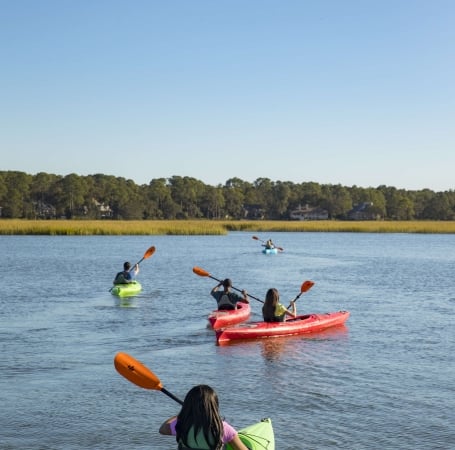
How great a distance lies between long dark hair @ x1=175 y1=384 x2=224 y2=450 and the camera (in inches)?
183

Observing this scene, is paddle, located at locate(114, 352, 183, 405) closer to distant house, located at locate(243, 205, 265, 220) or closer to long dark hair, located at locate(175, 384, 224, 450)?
long dark hair, located at locate(175, 384, 224, 450)

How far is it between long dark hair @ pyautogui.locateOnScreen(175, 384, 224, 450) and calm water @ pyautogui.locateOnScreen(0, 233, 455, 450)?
322cm

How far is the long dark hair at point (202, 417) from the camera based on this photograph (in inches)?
183

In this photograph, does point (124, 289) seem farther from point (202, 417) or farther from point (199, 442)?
point (202, 417)

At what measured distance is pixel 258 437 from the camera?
6.64 metres

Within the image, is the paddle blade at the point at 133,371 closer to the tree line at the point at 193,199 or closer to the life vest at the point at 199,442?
the life vest at the point at 199,442

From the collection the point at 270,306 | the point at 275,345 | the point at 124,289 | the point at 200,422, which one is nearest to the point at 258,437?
the point at 200,422

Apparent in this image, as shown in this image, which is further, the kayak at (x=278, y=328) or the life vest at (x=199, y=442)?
the kayak at (x=278, y=328)

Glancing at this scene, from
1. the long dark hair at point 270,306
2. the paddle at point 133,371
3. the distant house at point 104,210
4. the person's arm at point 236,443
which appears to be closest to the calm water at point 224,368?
the long dark hair at point 270,306

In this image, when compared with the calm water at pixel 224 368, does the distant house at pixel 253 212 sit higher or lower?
higher

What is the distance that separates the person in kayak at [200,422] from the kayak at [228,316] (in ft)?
32.2

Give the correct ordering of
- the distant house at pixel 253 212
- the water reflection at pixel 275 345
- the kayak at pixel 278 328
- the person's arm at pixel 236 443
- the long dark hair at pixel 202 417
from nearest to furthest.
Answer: the long dark hair at pixel 202 417
the person's arm at pixel 236 443
the water reflection at pixel 275 345
the kayak at pixel 278 328
the distant house at pixel 253 212

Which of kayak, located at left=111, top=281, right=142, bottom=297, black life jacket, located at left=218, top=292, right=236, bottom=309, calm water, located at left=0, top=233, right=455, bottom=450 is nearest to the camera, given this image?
calm water, located at left=0, top=233, right=455, bottom=450

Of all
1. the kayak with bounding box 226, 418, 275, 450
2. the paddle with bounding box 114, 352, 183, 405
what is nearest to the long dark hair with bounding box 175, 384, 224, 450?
the paddle with bounding box 114, 352, 183, 405
